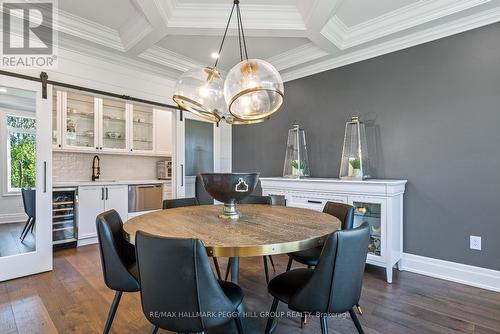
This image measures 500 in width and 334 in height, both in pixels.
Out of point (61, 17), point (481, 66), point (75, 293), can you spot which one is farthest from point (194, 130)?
point (481, 66)

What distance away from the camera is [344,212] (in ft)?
6.61

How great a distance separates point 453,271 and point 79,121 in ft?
17.8

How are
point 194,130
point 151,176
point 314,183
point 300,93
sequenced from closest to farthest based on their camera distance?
point 314,183 < point 300,93 < point 194,130 < point 151,176

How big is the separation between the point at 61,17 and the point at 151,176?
10.4ft

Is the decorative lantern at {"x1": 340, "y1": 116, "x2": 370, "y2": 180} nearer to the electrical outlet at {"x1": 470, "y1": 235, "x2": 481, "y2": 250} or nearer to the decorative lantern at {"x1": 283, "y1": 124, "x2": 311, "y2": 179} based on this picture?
the decorative lantern at {"x1": 283, "y1": 124, "x2": 311, "y2": 179}

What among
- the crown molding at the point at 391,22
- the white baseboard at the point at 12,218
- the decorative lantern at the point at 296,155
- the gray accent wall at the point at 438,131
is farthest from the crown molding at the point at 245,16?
the white baseboard at the point at 12,218

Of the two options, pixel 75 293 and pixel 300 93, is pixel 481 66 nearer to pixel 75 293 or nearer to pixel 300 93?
pixel 300 93

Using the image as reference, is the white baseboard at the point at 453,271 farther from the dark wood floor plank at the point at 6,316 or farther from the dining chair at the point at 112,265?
the dark wood floor plank at the point at 6,316

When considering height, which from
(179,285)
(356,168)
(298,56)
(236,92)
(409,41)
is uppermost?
(298,56)

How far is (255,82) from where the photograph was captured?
5.63ft

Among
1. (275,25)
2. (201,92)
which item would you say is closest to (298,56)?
(275,25)

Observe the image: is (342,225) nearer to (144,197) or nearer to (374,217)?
(374,217)

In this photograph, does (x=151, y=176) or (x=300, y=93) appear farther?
(x=151, y=176)

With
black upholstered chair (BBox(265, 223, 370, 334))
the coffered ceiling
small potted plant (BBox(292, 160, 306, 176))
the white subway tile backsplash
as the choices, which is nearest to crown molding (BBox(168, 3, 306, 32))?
the coffered ceiling
